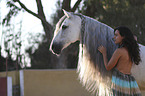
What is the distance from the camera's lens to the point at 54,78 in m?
6.45

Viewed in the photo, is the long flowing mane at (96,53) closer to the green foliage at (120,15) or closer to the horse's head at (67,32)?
the horse's head at (67,32)

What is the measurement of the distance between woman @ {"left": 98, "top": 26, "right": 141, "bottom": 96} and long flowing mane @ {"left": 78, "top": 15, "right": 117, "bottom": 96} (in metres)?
0.14

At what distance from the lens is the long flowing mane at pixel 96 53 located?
2199mm

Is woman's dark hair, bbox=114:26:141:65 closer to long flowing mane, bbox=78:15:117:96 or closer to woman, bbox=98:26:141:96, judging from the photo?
woman, bbox=98:26:141:96

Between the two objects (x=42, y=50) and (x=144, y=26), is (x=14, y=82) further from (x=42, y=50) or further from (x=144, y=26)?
(x=42, y=50)

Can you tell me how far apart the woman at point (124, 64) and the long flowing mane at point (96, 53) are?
140 mm

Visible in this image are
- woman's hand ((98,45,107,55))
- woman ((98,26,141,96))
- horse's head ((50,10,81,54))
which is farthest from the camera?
horse's head ((50,10,81,54))

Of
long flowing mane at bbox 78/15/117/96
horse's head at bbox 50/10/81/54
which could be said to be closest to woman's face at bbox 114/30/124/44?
long flowing mane at bbox 78/15/117/96

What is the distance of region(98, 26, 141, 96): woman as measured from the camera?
1991 mm

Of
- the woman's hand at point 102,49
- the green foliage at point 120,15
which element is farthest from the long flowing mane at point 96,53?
A: the green foliage at point 120,15

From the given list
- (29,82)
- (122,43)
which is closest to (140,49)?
(122,43)

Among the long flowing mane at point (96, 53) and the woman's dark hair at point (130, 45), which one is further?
the long flowing mane at point (96, 53)

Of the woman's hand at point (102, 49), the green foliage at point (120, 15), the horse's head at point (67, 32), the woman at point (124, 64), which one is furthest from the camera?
the green foliage at point (120, 15)

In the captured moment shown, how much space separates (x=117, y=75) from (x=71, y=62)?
37.9 ft
